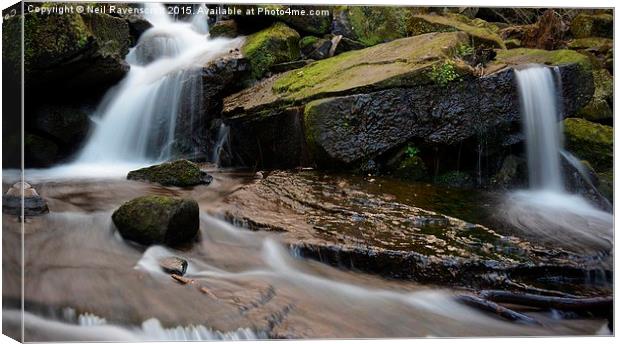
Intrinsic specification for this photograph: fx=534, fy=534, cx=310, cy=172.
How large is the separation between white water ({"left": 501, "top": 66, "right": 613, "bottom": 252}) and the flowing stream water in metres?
0.02

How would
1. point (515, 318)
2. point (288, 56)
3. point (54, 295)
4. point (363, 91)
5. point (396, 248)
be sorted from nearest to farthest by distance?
point (54, 295)
point (515, 318)
point (396, 248)
point (363, 91)
point (288, 56)

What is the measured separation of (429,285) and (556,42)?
2.56 metres

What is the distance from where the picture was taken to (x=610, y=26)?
371cm

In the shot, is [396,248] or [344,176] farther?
[344,176]

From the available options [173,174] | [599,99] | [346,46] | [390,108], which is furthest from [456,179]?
[173,174]

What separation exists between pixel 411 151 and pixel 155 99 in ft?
8.13

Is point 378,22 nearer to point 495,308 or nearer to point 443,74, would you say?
point 443,74

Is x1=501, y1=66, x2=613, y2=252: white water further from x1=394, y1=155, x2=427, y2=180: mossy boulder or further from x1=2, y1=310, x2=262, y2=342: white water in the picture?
x1=2, y1=310, x2=262, y2=342: white water

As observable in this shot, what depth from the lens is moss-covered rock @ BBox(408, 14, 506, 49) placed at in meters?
4.20

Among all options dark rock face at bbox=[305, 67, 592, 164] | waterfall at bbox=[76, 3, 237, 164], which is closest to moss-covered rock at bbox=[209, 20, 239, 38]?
waterfall at bbox=[76, 3, 237, 164]

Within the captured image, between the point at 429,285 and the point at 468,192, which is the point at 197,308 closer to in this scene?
the point at 429,285

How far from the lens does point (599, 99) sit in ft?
14.3

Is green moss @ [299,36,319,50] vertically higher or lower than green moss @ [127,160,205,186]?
higher

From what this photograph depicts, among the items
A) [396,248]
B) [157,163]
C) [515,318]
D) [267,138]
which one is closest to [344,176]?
[267,138]
